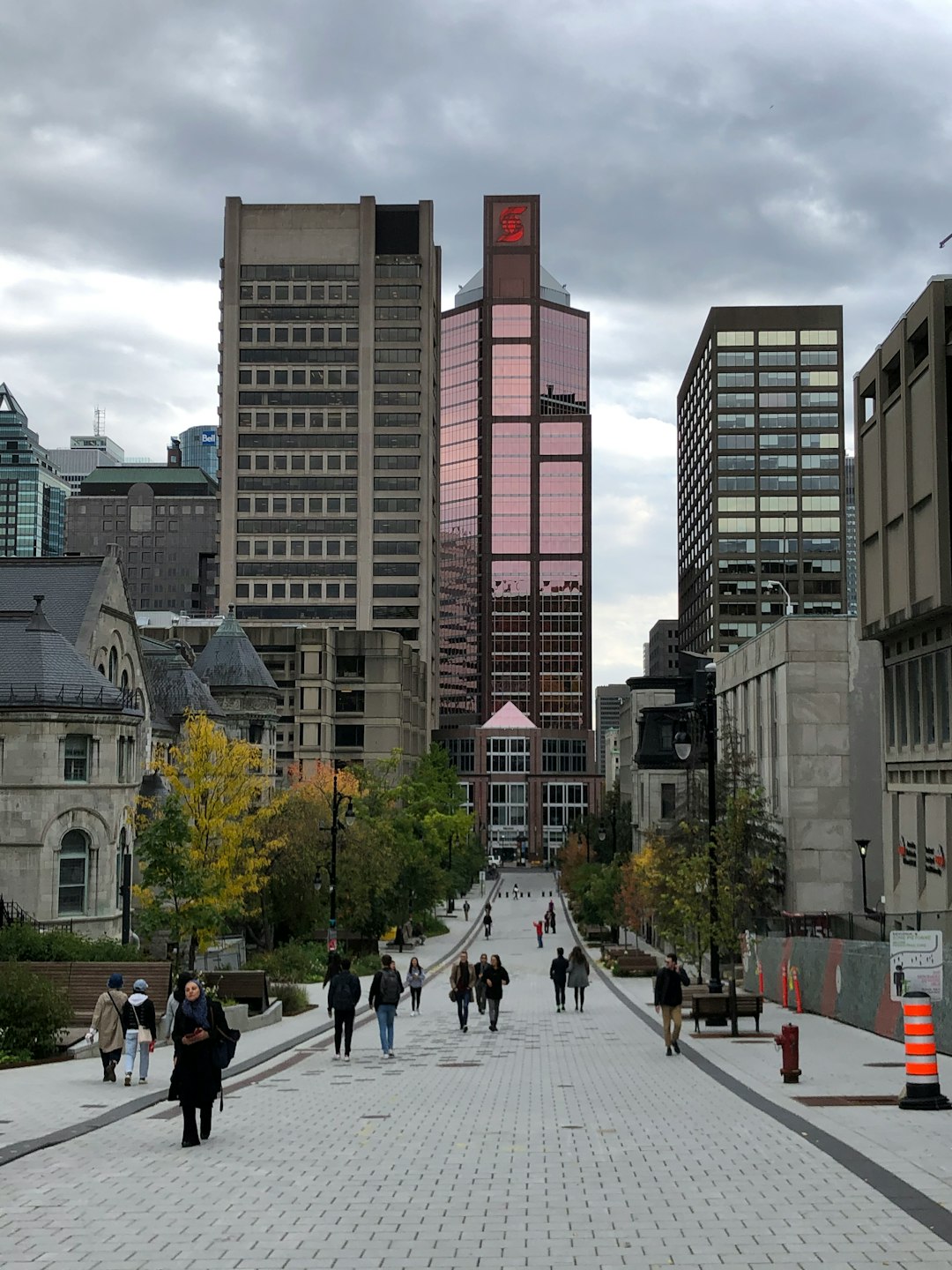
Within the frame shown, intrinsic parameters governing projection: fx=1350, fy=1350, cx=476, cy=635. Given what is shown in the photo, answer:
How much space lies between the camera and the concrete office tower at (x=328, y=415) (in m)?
151

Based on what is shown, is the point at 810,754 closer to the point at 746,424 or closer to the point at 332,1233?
the point at 332,1233

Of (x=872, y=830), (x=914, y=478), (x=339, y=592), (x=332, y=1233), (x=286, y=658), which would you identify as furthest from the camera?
(x=339, y=592)

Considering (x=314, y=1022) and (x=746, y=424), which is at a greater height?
(x=746, y=424)

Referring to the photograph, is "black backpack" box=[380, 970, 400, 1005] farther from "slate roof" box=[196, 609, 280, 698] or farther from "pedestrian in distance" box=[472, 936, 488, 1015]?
"slate roof" box=[196, 609, 280, 698]

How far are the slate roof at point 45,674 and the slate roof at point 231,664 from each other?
131 ft

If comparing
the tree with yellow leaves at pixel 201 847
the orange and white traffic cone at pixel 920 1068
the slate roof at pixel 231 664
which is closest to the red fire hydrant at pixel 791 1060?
the orange and white traffic cone at pixel 920 1068

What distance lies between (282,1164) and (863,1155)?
562 cm

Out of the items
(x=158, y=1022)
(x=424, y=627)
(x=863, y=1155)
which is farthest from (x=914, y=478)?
(x=424, y=627)

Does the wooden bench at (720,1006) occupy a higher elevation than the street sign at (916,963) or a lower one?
lower

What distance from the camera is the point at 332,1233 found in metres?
10.3

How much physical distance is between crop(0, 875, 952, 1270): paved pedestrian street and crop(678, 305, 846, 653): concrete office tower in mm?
135907

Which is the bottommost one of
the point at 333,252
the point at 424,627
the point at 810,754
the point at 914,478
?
the point at 810,754

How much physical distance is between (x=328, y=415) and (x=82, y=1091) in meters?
137

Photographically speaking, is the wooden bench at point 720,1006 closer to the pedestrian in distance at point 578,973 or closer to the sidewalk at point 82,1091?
the pedestrian in distance at point 578,973
